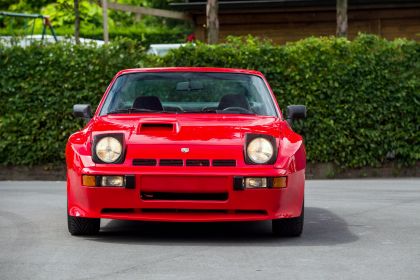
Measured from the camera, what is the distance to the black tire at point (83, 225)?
9.99 m

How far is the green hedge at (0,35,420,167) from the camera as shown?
1870 centimetres

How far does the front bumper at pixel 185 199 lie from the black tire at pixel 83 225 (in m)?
0.36

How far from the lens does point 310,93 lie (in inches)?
737

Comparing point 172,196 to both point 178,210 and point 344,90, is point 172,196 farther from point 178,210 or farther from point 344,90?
point 344,90

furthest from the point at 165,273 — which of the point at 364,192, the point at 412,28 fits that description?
the point at 412,28

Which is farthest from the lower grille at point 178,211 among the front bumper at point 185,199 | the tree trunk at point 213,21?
the tree trunk at point 213,21

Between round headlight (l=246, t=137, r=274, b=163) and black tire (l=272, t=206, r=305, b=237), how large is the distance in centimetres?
65

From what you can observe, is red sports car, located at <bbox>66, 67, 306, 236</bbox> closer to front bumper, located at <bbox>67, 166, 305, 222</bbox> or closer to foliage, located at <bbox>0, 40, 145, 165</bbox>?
front bumper, located at <bbox>67, 166, 305, 222</bbox>

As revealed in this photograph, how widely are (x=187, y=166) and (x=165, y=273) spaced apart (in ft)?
5.35

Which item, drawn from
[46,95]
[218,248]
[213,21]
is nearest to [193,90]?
[218,248]

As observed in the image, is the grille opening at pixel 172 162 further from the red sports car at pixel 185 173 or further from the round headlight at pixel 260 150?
the round headlight at pixel 260 150

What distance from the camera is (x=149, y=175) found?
9383mm

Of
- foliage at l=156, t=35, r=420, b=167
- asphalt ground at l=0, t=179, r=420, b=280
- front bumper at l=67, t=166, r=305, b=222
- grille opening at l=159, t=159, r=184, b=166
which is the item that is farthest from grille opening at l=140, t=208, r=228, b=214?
foliage at l=156, t=35, r=420, b=167

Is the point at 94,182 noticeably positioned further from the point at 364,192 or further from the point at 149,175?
the point at 364,192
